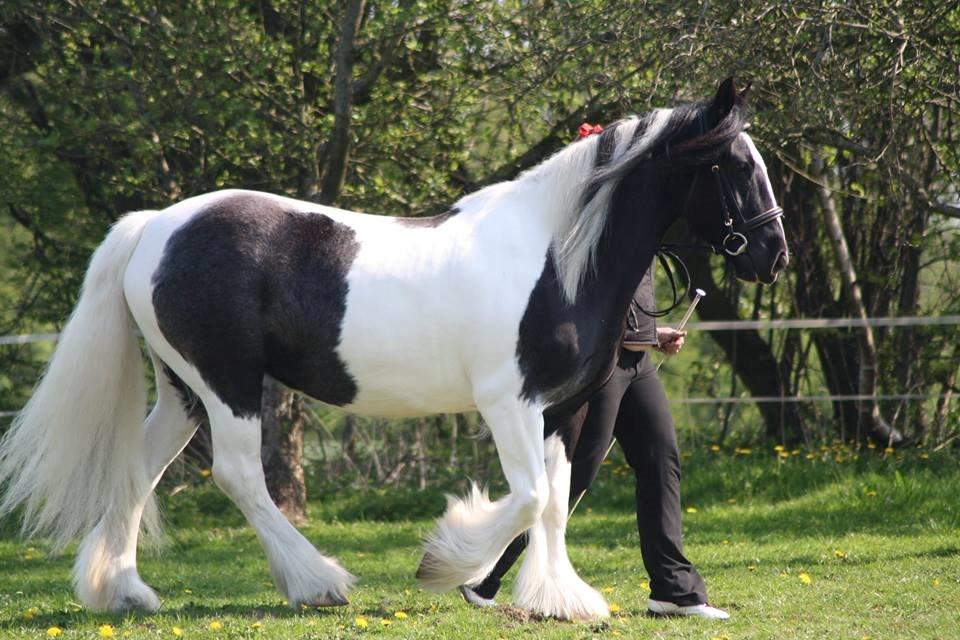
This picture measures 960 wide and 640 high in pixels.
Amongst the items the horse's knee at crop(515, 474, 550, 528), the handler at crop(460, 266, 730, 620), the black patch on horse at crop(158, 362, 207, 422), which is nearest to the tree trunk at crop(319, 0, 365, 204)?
the black patch on horse at crop(158, 362, 207, 422)

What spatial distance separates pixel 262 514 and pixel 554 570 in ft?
3.80

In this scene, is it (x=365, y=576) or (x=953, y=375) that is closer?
(x=365, y=576)

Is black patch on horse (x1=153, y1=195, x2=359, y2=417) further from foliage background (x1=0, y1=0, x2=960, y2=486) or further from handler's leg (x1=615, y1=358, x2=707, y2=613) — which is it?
foliage background (x1=0, y1=0, x2=960, y2=486)

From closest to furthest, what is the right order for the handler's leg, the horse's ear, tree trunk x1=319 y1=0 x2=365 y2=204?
the horse's ear, the handler's leg, tree trunk x1=319 y1=0 x2=365 y2=204

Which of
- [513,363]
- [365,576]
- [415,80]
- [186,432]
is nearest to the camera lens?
[513,363]

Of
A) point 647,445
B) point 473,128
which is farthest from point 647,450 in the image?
point 473,128

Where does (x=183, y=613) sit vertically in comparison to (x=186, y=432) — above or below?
below

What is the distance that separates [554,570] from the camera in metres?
4.53

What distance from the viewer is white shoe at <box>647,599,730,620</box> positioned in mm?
4653

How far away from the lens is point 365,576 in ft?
21.5

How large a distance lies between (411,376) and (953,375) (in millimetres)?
6339

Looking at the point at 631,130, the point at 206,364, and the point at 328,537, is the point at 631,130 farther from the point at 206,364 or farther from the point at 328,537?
the point at 328,537

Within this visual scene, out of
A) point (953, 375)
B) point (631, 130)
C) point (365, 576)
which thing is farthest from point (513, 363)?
point (953, 375)

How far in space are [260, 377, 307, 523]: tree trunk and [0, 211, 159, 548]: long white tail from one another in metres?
3.40
